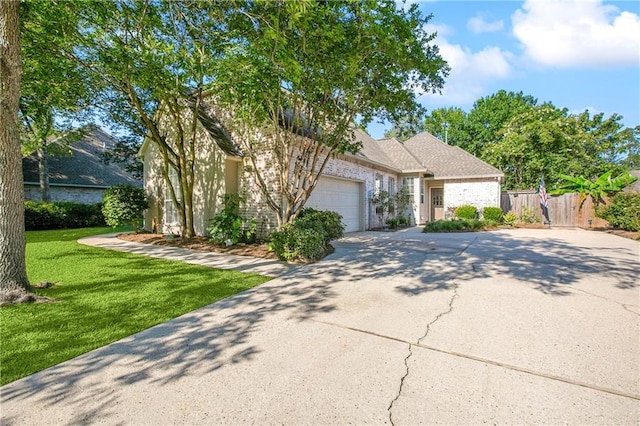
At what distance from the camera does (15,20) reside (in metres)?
4.53

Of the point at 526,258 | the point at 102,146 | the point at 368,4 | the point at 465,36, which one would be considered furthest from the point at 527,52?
the point at 102,146

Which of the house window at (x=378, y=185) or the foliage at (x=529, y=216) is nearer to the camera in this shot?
the house window at (x=378, y=185)

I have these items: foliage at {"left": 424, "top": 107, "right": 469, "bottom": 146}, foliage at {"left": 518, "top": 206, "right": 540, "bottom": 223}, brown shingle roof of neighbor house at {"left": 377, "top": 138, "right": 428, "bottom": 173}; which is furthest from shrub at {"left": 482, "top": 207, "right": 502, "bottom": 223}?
foliage at {"left": 424, "top": 107, "right": 469, "bottom": 146}

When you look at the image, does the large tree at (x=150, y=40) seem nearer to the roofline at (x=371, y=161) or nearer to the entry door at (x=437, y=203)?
the roofline at (x=371, y=161)

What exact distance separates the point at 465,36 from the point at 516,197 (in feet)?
43.2

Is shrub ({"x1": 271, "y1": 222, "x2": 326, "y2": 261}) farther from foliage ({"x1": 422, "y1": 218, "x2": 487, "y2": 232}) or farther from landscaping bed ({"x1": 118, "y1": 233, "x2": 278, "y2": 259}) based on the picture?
foliage ({"x1": 422, "y1": 218, "x2": 487, "y2": 232})

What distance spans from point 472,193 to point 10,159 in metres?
19.3

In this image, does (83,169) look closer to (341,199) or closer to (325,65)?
(341,199)

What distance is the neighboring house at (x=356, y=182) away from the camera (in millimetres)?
10719

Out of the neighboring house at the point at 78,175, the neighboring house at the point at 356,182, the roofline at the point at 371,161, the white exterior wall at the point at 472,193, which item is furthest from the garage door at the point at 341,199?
the neighboring house at the point at 78,175

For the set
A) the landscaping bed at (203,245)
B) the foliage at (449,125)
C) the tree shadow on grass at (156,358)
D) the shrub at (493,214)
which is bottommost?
the tree shadow on grass at (156,358)

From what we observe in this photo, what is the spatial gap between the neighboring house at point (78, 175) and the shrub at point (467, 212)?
2204 centimetres

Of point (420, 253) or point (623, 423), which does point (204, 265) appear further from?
point (623, 423)

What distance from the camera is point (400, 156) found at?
19.2 metres
